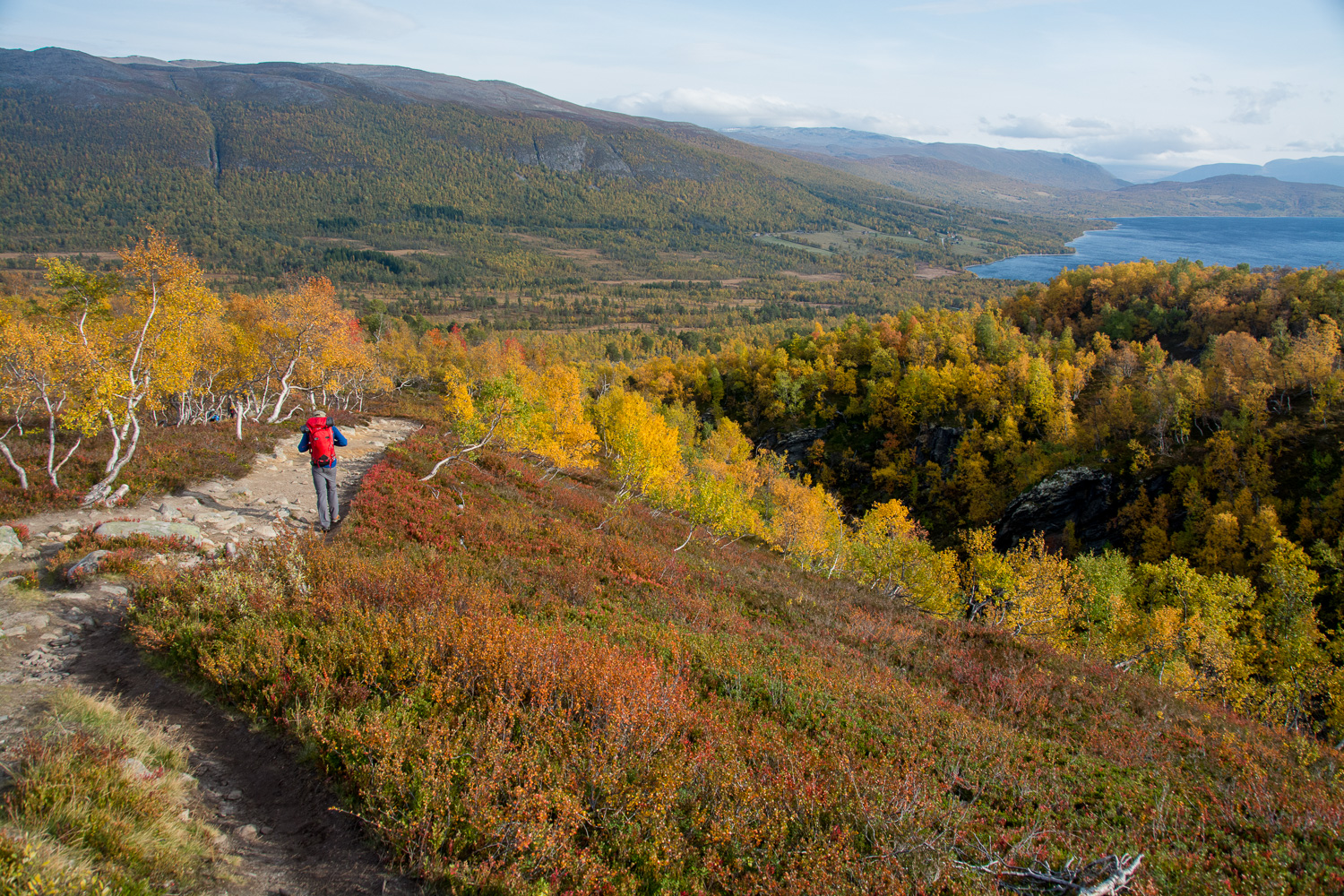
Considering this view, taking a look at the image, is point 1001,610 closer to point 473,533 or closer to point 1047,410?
point 473,533

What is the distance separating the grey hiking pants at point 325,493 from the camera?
48.8ft

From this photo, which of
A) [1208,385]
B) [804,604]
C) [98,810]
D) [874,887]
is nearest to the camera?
[98,810]

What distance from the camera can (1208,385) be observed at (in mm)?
58531

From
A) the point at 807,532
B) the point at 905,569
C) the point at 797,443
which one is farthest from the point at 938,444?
the point at 905,569

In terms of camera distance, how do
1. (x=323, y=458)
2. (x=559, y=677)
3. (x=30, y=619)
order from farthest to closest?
(x=323, y=458) → (x=30, y=619) → (x=559, y=677)

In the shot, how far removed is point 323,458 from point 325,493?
99 centimetres

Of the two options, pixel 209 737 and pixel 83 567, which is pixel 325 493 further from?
pixel 209 737

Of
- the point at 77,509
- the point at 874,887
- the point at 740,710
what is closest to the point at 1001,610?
the point at 740,710

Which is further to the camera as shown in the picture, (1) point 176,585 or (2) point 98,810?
(1) point 176,585

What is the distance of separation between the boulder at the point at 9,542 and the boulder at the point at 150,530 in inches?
44.2

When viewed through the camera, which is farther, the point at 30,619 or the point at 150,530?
the point at 150,530

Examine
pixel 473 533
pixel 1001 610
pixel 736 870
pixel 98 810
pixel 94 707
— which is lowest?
pixel 1001 610

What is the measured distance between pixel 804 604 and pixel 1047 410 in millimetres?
65216

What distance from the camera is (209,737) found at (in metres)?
6.92
